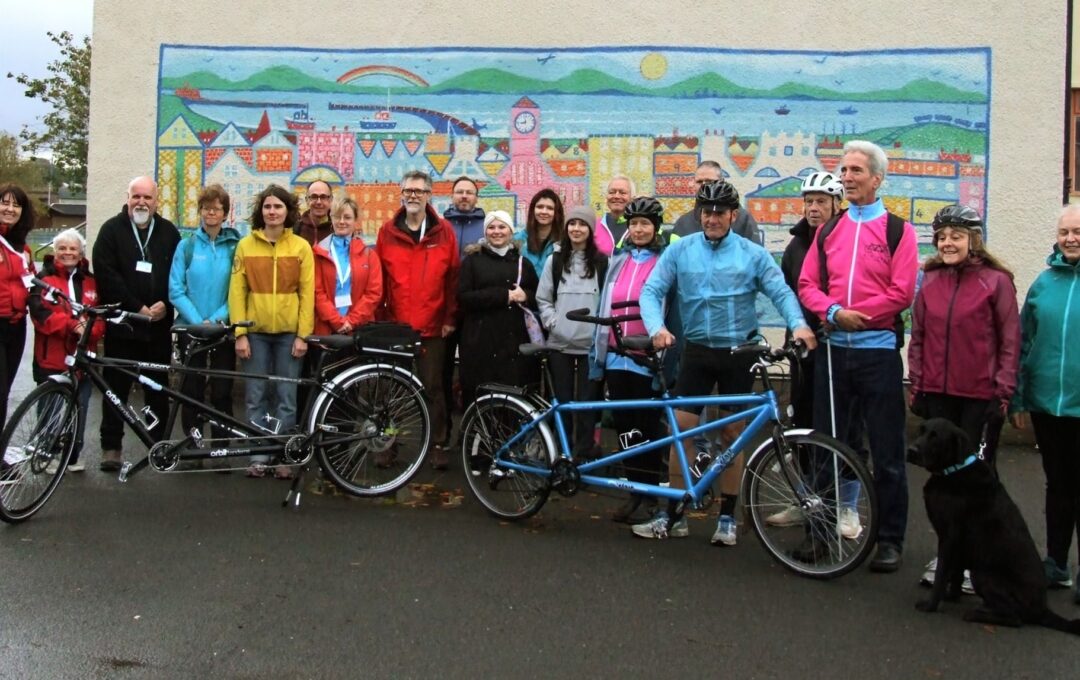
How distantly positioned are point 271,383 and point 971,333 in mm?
4406

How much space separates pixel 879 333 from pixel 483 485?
2540 millimetres

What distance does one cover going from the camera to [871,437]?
18.4ft

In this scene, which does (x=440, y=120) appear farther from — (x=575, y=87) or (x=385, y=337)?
(x=385, y=337)

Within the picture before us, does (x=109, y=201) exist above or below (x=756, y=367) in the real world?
above

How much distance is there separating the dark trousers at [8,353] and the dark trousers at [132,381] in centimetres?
57

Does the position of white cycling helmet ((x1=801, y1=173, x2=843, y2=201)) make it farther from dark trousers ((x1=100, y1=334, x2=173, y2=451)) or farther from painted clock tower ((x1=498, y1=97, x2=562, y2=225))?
dark trousers ((x1=100, y1=334, x2=173, y2=451))

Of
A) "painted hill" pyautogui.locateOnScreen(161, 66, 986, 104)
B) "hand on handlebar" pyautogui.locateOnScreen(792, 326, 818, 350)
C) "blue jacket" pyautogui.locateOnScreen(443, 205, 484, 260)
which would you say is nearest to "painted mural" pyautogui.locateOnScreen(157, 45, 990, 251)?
"painted hill" pyautogui.locateOnScreen(161, 66, 986, 104)

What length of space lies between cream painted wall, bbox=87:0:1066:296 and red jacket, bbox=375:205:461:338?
2.97 meters

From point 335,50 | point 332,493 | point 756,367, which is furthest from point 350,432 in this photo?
point 335,50

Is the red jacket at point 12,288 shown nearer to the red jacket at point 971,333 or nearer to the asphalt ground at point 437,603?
the asphalt ground at point 437,603

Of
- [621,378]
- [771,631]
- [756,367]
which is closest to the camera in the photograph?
[771,631]

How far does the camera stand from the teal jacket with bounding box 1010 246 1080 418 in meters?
5.09

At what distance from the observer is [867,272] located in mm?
5504

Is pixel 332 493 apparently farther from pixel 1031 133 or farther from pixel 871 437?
pixel 1031 133
